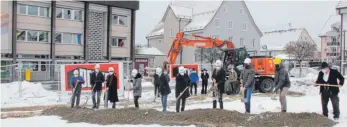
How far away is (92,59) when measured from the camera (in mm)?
40469

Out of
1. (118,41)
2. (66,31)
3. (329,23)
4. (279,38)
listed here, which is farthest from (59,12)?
(329,23)

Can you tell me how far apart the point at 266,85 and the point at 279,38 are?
6173 centimetres

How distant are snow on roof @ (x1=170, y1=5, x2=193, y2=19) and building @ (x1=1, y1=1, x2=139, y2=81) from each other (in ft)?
59.5

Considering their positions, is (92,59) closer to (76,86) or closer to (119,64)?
(119,64)

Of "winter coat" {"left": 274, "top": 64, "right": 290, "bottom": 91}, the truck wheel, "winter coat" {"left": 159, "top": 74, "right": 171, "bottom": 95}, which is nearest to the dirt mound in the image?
"winter coat" {"left": 274, "top": 64, "right": 290, "bottom": 91}

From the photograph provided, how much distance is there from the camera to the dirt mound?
10.2 m

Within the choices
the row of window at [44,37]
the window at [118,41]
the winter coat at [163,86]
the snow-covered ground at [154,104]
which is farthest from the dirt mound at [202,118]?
the window at [118,41]

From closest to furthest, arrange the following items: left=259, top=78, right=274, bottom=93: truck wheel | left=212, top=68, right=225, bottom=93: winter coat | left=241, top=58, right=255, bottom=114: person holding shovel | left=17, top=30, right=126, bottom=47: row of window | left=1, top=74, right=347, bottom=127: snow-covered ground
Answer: left=1, top=74, right=347, bottom=127: snow-covered ground, left=241, top=58, right=255, bottom=114: person holding shovel, left=212, top=68, right=225, bottom=93: winter coat, left=259, top=78, right=274, bottom=93: truck wheel, left=17, top=30, right=126, bottom=47: row of window

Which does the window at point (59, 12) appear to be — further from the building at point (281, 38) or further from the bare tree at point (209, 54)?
the building at point (281, 38)

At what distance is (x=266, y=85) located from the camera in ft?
77.1

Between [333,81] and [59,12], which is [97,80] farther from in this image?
[59,12]

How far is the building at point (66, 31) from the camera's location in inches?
1334

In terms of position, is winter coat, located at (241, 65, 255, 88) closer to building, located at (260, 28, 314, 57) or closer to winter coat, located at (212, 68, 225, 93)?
winter coat, located at (212, 68, 225, 93)

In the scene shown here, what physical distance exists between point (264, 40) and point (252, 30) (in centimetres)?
2202
